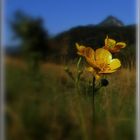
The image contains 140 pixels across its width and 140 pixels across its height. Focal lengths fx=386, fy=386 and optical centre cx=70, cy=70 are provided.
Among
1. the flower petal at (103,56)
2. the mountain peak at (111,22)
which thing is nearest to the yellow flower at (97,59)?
the flower petal at (103,56)

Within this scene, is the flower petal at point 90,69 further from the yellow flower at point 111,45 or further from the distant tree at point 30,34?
the distant tree at point 30,34

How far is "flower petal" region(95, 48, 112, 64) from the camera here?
1.90 metres

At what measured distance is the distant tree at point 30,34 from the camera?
68.8 inches

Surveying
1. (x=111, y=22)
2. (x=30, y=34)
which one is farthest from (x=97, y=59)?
(x=30, y=34)

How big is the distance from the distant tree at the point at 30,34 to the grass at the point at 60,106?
0.22 feet

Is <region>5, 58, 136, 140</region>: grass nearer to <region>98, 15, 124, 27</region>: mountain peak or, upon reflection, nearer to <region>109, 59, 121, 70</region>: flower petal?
<region>109, 59, 121, 70</region>: flower petal

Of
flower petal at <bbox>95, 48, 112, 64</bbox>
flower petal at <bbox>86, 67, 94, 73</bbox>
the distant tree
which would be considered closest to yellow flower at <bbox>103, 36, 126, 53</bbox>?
flower petal at <bbox>95, 48, 112, 64</bbox>

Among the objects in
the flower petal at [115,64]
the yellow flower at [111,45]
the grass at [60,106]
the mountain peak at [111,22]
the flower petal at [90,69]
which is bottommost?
the grass at [60,106]

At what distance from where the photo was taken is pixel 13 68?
172cm

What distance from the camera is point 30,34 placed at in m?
1.77

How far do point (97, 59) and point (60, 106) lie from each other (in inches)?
11.6

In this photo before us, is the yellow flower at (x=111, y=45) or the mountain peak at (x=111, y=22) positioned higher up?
the mountain peak at (x=111, y=22)

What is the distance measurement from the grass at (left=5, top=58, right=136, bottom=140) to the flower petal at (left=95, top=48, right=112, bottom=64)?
0.08 meters

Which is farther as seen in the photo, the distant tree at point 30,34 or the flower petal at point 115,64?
the flower petal at point 115,64
